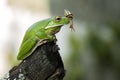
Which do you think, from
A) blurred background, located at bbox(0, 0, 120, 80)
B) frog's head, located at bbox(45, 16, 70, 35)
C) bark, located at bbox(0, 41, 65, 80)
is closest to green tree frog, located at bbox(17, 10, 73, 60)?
frog's head, located at bbox(45, 16, 70, 35)

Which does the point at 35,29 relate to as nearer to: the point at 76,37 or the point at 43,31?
the point at 43,31

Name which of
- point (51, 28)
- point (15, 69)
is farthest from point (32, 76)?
point (51, 28)

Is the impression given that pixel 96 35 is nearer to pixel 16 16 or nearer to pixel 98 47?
pixel 98 47

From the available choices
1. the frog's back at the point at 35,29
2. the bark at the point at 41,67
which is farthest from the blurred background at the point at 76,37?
the bark at the point at 41,67

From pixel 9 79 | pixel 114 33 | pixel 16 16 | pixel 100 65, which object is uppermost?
pixel 9 79

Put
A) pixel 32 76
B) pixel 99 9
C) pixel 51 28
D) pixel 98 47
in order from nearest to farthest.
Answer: pixel 32 76, pixel 51 28, pixel 98 47, pixel 99 9

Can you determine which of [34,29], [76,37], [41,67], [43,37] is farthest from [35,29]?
[76,37]
